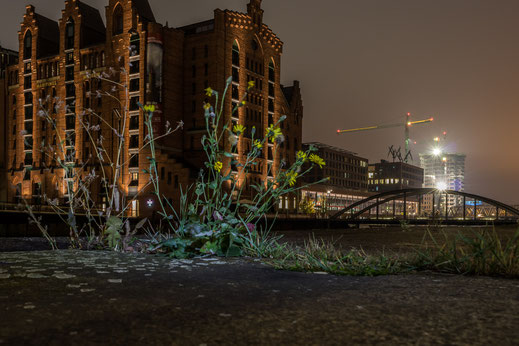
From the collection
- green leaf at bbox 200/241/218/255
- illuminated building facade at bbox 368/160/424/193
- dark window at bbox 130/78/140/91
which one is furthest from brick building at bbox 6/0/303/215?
illuminated building facade at bbox 368/160/424/193

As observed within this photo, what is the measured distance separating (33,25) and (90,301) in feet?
247

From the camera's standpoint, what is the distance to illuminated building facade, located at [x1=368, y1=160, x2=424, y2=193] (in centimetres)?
16200

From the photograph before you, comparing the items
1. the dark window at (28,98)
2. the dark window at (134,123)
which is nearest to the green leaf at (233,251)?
the dark window at (134,123)

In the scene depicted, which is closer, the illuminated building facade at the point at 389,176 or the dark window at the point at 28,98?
the dark window at the point at 28,98

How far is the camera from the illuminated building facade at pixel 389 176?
531 feet

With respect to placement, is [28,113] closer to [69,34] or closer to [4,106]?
[4,106]

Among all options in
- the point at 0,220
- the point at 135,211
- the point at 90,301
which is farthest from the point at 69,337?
the point at 135,211

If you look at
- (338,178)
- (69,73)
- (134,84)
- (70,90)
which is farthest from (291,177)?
(338,178)

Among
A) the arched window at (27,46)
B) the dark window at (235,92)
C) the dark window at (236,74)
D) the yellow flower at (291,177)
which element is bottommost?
the yellow flower at (291,177)

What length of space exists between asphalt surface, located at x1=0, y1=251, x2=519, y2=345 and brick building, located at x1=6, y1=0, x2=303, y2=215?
156ft

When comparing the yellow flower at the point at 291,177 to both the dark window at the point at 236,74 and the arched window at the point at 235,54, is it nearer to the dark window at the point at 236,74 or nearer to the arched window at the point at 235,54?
the dark window at the point at 236,74

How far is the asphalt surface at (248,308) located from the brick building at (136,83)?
47685 mm

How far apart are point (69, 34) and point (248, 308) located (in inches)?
2723

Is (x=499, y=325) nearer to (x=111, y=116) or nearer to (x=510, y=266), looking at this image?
(x=510, y=266)
